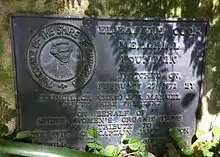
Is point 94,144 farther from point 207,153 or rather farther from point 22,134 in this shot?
point 207,153

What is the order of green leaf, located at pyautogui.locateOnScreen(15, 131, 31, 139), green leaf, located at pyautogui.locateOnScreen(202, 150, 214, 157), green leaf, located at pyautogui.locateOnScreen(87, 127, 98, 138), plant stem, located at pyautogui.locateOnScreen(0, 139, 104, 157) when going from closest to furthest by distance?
plant stem, located at pyautogui.locateOnScreen(0, 139, 104, 157)
green leaf, located at pyautogui.locateOnScreen(15, 131, 31, 139)
green leaf, located at pyautogui.locateOnScreen(87, 127, 98, 138)
green leaf, located at pyautogui.locateOnScreen(202, 150, 214, 157)

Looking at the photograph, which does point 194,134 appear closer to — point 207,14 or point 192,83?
point 192,83

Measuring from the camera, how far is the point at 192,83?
2.15m

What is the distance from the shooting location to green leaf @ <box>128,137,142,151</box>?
209 cm

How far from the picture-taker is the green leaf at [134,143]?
82.4 inches

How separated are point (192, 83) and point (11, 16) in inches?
43.7

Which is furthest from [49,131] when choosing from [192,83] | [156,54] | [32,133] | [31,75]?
[192,83]

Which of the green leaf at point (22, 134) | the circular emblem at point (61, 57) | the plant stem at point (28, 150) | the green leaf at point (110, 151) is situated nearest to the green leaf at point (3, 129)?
the green leaf at point (22, 134)

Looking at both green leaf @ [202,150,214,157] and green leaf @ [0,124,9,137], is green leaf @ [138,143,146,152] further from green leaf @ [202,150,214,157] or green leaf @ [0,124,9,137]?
green leaf @ [0,124,9,137]

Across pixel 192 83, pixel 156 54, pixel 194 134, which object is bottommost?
pixel 194 134

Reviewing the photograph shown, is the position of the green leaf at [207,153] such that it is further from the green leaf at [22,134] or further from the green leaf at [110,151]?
the green leaf at [22,134]

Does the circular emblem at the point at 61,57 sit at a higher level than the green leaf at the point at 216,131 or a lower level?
higher

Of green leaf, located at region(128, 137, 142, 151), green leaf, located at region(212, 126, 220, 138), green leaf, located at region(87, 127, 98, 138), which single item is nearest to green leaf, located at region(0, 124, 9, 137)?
green leaf, located at region(87, 127, 98, 138)

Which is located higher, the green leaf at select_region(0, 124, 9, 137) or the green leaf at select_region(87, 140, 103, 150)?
the green leaf at select_region(0, 124, 9, 137)
